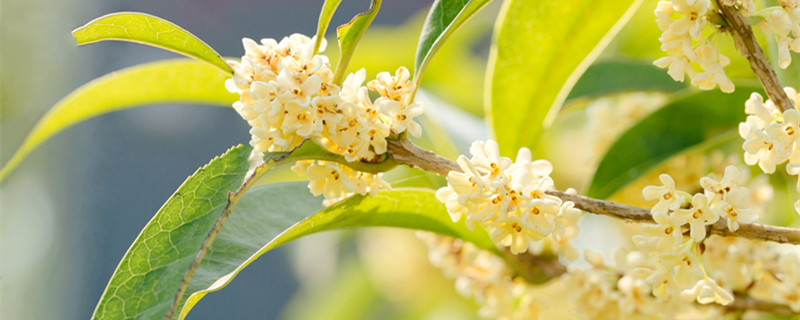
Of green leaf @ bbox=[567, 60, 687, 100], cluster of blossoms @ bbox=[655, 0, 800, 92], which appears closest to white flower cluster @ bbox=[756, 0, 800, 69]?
cluster of blossoms @ bbox=[655, 0, 800, 92]

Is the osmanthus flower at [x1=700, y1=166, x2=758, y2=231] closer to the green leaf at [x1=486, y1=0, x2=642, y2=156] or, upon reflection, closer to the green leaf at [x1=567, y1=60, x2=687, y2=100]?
the green leaf at [x1=486, y1=0, x2=642, y2=156]

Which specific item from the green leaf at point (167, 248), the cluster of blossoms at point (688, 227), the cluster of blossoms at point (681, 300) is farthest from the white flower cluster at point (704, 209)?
the green leaf at point (167, 248)

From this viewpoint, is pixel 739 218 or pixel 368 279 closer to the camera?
pixel 739 218

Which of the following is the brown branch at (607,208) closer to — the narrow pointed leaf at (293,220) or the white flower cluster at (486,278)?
the narrow pointed leaf at (293,220)

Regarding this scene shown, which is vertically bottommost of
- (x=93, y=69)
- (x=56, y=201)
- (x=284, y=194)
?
(x=56, y=201)

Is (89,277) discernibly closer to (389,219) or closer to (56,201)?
(56,201)

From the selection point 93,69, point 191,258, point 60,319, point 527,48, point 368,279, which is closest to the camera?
point 191,258

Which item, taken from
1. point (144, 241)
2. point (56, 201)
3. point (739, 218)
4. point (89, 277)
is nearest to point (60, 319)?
point (89, 277)

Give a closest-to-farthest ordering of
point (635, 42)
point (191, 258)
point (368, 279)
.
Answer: point (191, 258) < point (635, 42) < point (368, 279)

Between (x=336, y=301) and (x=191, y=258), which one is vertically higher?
(x=191, y=258)

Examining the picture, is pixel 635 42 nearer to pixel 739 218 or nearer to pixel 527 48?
pixel 527 48
